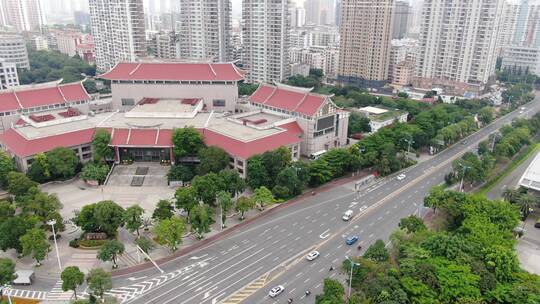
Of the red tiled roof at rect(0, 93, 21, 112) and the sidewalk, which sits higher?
the red tiled roof at rect(0, 93, 21, 112)

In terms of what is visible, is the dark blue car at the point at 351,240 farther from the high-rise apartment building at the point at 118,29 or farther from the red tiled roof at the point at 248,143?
the high-rise apartment building at the point at 118,29

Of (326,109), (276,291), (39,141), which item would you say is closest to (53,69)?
(39,141)

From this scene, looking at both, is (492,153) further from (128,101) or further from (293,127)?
(128,101)

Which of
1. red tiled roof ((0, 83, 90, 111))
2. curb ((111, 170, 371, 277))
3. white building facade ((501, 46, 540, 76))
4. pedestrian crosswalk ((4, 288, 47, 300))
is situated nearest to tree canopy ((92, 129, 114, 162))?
red tiled roof ((0, 83, 90, 111))

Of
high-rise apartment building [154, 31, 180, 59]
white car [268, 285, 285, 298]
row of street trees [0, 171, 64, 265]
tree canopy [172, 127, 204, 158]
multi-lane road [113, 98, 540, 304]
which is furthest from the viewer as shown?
high-rise apartment building [154, 31, 180, 59]

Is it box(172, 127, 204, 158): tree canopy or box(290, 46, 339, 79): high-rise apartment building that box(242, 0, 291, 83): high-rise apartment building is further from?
box(172, 127, 204, 158): tree canopy

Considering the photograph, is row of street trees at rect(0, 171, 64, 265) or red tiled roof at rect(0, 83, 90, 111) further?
red tiled roof at rect(0, 83, 90, 111)

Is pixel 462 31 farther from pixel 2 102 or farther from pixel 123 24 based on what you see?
pixel 2 102

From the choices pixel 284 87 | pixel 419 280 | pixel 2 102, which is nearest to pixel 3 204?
pixel 2 102
